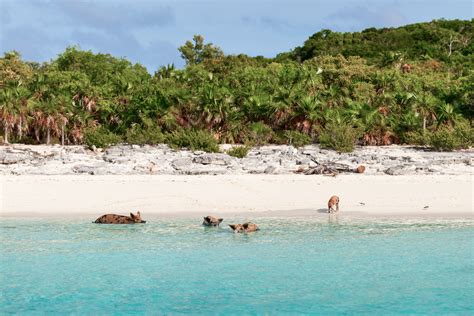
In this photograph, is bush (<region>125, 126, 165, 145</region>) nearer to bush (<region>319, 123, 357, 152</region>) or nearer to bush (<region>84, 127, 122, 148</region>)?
bush (<region>84, 127, 122, 148</region>)

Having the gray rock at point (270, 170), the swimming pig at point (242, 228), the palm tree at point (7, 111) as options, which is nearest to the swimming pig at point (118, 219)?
the swimming pig at point (242, 228)

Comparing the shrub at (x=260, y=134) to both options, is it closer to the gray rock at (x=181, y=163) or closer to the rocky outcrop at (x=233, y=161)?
the rocky outcrop at (x=233, y=161)

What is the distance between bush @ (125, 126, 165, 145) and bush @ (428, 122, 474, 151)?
1246 centimetres

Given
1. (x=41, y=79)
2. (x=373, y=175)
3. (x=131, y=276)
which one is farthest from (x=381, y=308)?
(x=41, y=79)

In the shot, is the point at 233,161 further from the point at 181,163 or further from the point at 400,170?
the point at 400,170

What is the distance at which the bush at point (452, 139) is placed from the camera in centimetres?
3018

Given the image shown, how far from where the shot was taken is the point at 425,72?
57.3 metres

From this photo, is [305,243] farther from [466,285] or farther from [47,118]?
[47,118]

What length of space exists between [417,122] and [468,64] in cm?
3299

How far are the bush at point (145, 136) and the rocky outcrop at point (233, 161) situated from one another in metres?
1.81

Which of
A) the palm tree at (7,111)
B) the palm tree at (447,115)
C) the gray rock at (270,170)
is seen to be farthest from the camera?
the palm tree at (447,115)

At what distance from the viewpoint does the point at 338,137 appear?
30703 millimetres

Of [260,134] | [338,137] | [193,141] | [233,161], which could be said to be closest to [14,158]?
[193,141]

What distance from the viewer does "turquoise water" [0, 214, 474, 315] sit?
34.3 feet
